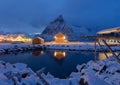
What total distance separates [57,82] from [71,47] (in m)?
59.5

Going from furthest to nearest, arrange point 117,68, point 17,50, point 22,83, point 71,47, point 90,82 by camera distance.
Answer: point 71,47 → point 17,50 → point 117,68 → point 22,83 → point 90,82

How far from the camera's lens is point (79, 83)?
13.2 m

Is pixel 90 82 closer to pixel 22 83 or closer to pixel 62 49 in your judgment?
pixel 22 83

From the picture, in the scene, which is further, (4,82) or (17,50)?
(17,50)

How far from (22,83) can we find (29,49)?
57067 millimetres

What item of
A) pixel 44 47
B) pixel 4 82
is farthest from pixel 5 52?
pixel 4 82

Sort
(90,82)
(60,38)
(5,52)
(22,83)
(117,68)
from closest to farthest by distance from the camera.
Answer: (90,82), (22,83), (117,68), (5,52), (60,38)

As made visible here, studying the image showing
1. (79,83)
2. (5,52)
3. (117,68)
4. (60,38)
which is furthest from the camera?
(60,38)

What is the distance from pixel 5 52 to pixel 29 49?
9.69 metres

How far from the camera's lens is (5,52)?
206ft

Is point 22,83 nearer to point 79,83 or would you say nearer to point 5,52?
point 79,83

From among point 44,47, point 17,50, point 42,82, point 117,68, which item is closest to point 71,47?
point 44,47

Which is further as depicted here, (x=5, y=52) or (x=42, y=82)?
(x=5, y=52)

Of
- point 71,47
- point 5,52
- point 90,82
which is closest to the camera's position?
point 90,82
